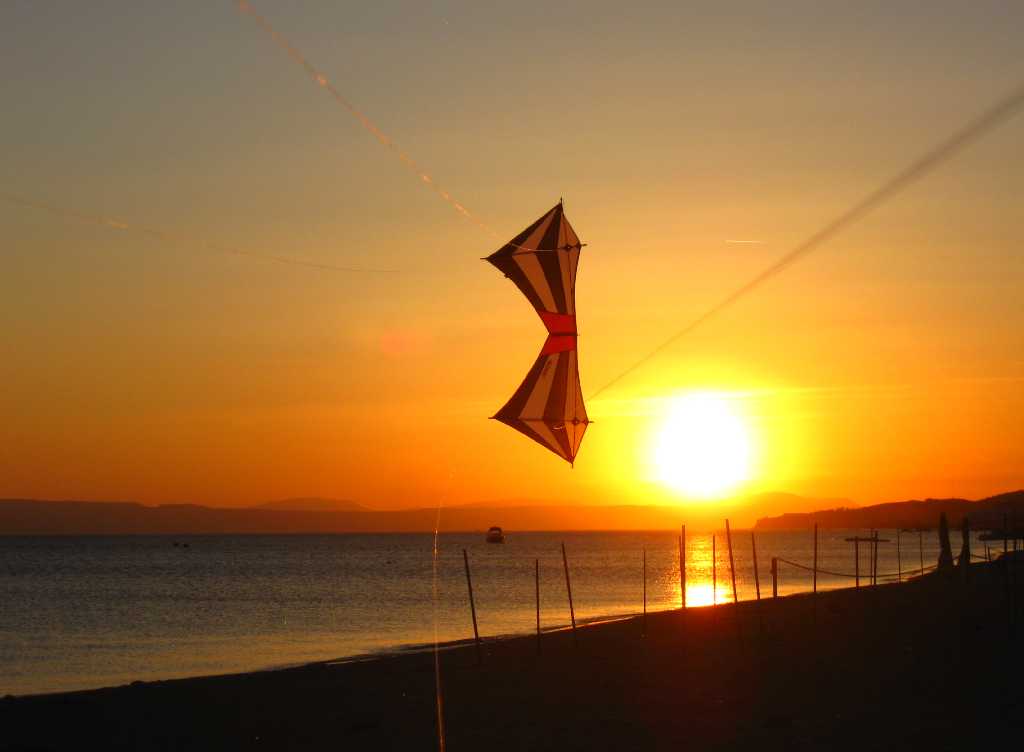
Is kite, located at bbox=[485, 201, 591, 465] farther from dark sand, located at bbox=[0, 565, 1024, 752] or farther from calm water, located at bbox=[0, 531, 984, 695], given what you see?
calm water, located at bbox=[0, 531, 984, 695]

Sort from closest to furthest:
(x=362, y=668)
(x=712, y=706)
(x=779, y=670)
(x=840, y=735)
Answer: (x=840, y=735) < (x=712, y=706) < (x=779, y=670) < (x=362, y=668)

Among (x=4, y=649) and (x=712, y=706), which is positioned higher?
(x=712, y=706)

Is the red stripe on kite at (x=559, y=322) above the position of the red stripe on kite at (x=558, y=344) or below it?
above

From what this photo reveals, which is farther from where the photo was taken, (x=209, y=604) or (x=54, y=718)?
(x=209, y=604)

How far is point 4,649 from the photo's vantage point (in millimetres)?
35812

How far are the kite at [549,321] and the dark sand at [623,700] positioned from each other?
4762 mm

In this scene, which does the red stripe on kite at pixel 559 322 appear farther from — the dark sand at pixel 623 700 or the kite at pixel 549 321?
the dark sand at pixel 623 700

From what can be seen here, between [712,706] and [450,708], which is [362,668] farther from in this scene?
[712,706]

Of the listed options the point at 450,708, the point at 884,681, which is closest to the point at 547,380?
the point at 450,708

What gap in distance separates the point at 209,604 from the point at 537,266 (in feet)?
155

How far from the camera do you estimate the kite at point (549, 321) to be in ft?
43.3

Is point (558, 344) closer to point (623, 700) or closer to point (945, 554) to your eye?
point (623, 700)

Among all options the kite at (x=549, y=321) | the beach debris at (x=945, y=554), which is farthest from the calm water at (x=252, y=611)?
the kite at (x=549, y=321)

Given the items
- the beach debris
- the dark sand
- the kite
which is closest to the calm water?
the dark sand
